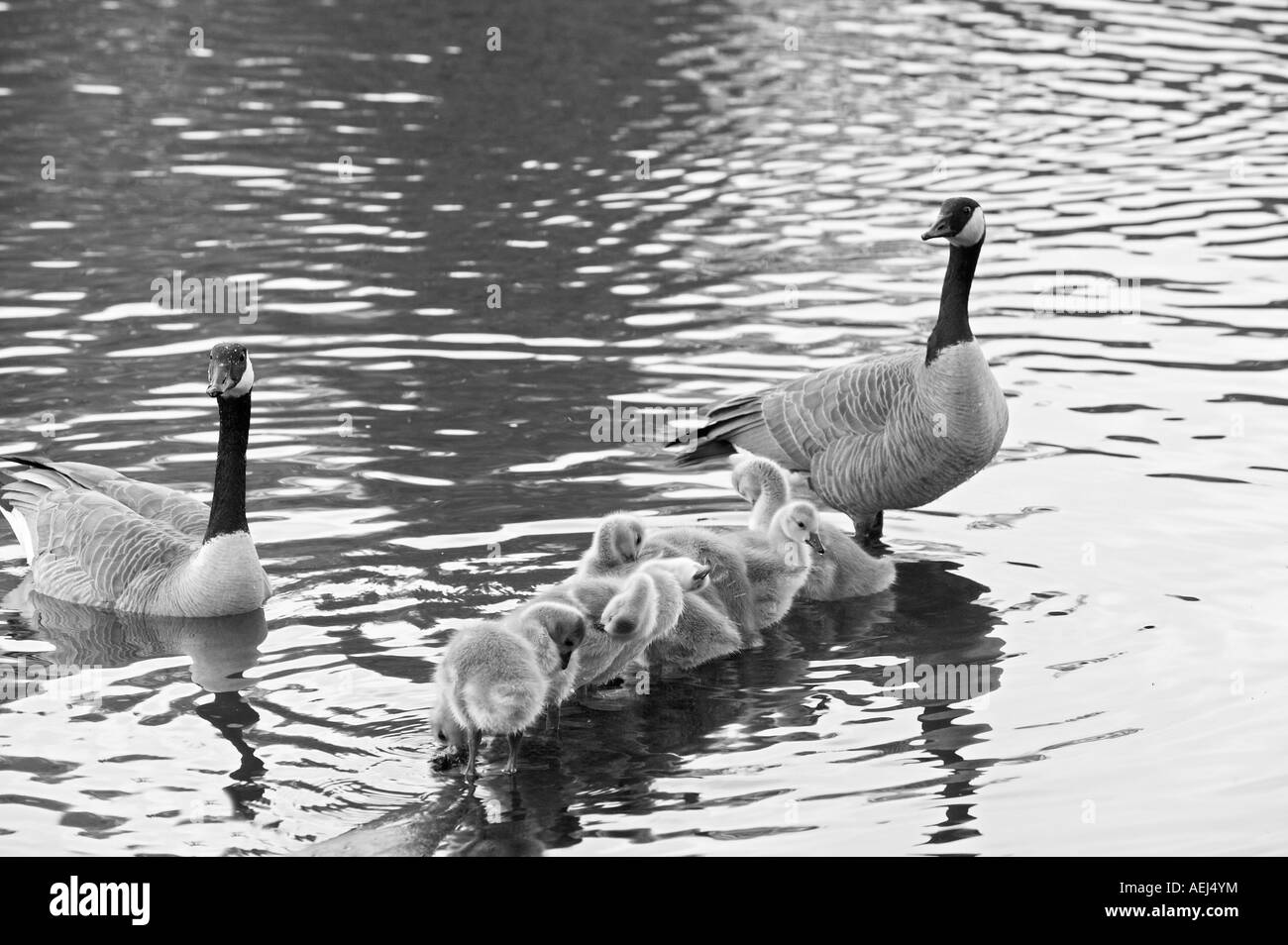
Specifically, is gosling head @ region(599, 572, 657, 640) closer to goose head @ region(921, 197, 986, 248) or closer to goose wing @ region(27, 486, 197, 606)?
goose wing @ region(27, 486, 197, 606)

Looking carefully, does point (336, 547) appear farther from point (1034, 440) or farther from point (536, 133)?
point (536, 133)

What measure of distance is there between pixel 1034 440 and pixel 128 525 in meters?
6.20

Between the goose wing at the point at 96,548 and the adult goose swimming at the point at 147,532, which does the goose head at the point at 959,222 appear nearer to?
the adult goose swimming at the point at 147,532

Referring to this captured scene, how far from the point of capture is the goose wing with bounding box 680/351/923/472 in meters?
10.4

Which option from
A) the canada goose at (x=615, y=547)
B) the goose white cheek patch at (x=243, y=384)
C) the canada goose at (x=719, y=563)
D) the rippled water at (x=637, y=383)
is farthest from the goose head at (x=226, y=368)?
the canada goose at (x=719, y=563)

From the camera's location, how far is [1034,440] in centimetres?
1209

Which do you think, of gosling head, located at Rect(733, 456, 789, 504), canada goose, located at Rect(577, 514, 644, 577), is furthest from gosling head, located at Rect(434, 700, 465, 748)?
gosling head, located at Rect(733, 456, 789, 504)

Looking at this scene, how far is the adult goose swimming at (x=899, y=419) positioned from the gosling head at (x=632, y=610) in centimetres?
282

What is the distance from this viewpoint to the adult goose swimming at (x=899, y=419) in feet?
32.9

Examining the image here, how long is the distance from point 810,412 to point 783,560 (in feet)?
5.95

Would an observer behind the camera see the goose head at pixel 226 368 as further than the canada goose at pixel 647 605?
Yes

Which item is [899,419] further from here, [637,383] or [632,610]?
[637,383]

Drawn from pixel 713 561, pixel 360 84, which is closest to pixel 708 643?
pixel 713 561

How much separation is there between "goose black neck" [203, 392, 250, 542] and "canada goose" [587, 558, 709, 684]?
7.55 ft
